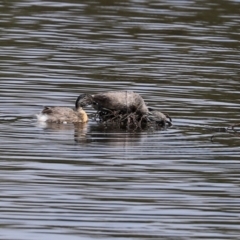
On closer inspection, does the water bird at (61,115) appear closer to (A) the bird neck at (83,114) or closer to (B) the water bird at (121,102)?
(A) the bird neck at (83,114)

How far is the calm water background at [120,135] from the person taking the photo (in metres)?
10.1

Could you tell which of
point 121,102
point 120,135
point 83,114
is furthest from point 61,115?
point 120,135

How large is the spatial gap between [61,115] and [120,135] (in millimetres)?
1093

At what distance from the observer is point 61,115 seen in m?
15.3

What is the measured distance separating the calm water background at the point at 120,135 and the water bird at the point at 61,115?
179 mm

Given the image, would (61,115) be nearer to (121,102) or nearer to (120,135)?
(121,102)

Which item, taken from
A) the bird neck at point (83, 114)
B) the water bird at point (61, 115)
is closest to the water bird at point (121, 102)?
the bird neck at point (83, 114)

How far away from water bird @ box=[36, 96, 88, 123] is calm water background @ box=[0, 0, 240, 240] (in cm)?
18

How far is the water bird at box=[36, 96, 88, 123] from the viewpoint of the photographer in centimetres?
1519

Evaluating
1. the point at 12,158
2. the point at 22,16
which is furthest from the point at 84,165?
the point at 22,16

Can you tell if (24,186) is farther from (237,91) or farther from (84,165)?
(237,91)

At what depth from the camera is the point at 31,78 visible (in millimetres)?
18328

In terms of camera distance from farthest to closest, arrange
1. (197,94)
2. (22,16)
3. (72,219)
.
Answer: (22,16) → (197,94) → (72,219)

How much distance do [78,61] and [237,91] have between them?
3816mm
